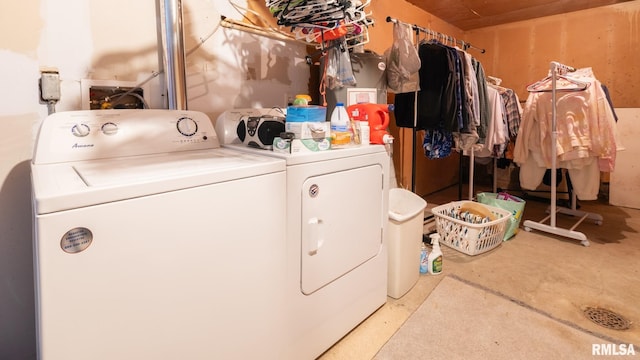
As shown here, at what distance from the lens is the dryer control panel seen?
1.09 meters

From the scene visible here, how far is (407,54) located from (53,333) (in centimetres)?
240

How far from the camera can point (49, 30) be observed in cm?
→ 129

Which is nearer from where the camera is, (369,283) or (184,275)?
(184,275)

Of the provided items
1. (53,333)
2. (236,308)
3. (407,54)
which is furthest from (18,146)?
(407,54)

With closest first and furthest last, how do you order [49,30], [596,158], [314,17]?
[49,30]
[314,17]
[596,158]

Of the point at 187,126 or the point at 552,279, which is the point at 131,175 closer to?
the point at 187,126

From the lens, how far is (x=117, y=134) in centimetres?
121

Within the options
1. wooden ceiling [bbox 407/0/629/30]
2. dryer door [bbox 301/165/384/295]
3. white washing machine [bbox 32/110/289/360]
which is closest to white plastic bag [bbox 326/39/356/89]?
dryer door [bbox 301/165/384/295]

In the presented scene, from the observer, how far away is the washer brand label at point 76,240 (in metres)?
0.70

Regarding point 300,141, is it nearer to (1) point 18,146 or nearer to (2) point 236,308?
(2) point 236,308

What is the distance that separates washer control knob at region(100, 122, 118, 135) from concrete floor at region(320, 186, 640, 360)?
126 centimetres

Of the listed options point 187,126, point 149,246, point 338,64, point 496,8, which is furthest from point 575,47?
point 149,246

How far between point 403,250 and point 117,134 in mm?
1472

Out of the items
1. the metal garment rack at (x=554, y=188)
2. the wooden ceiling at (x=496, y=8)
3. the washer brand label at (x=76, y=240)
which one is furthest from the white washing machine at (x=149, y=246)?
the wooden ceiling at (x=496, y=8)
